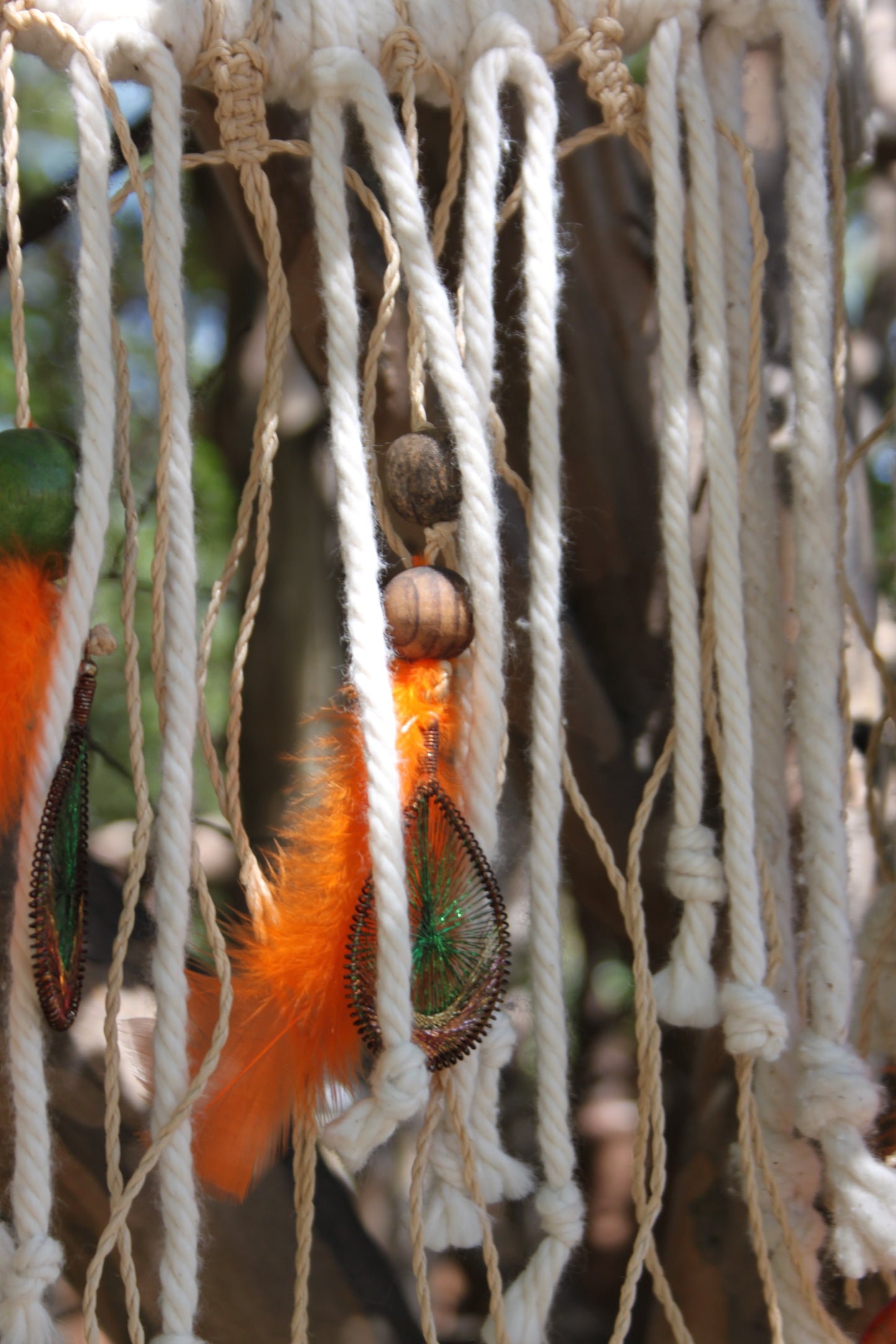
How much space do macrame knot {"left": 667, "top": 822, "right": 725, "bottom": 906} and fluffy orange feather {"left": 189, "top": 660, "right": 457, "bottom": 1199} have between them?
0.16 m

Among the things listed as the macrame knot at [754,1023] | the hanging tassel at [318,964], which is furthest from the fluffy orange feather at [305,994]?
the macrame knot at [754,1023]

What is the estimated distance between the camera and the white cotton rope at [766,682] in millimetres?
686

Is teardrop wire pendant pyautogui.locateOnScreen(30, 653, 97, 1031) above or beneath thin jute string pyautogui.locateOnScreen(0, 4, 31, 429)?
beneath

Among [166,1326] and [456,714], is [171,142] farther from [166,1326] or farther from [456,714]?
[166,1326]

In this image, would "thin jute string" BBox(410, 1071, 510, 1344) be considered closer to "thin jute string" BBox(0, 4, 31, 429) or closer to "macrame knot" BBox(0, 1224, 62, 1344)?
"macrame knot" BBox(0, 1224, 62, 1344)

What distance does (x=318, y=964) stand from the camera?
2.03 feet

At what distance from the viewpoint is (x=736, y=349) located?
714 millimetres

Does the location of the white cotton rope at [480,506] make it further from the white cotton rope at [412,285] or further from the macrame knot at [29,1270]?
the macrame knot at [29,1270]

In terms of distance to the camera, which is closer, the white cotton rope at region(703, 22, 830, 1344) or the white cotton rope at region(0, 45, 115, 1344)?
the white cotton rope at region(0, 45, 115, 1344)

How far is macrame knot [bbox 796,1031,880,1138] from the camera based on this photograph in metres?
0.61

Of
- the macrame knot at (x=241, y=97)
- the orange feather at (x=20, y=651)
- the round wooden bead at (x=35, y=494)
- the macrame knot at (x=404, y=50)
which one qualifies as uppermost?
the macrame knot at (x=404, y=50)

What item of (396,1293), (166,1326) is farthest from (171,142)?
(396,1293)

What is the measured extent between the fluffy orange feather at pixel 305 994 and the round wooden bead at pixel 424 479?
0.31 feet

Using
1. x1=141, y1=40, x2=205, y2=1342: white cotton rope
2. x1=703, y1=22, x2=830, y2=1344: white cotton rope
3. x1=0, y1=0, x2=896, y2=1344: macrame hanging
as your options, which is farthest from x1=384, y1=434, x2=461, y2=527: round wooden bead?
x1=703, y1=22, x2=830, y2=1344: white cotton rope
